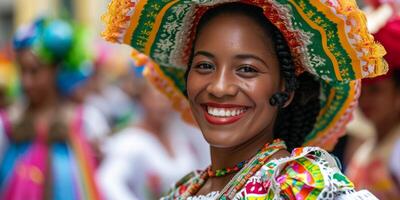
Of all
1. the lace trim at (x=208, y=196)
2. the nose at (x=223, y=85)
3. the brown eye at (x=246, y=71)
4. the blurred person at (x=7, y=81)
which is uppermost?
the brown eye at (x=246, y=71)

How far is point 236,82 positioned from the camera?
9.05ft

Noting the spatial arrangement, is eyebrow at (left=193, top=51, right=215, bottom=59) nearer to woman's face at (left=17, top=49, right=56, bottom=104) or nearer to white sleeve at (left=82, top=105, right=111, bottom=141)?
woman's face at (left=17, top=49, right=56, bottom=104)

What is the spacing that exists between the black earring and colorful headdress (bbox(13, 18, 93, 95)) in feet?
10.1

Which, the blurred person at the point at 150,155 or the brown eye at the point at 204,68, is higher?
the brown eye at the point at 204,68

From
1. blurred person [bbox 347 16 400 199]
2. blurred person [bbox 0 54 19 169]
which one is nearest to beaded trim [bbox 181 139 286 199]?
blurred person [bbox 347 16 400 199]

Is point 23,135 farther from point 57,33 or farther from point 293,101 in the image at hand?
point 293,101

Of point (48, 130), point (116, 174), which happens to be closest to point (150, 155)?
point (116, 174)

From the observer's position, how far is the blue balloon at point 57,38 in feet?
18.7

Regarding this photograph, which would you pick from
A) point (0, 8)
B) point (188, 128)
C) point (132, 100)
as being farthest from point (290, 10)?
point (0, 8)

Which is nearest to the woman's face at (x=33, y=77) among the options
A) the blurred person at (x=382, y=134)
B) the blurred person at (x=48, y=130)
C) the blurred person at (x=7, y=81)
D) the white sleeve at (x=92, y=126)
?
the blurred person at (x=48, y=130)

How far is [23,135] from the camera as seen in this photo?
5.52 meters

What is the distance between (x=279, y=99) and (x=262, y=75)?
9 cm

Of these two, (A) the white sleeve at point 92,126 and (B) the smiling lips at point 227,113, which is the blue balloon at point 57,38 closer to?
(A) the white sleeve at point 92,126

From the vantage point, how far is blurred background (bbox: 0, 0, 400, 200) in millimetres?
4352
